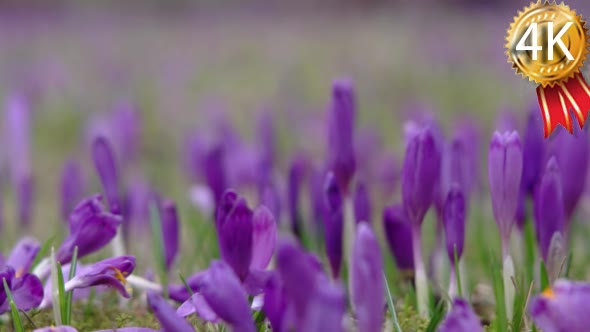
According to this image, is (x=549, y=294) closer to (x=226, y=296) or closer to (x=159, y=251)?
(x=226, y=296)

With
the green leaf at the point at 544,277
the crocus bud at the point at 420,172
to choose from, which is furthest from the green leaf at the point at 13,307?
the green leaf at the point at 544,277

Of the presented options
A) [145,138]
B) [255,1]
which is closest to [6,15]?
[255,1]

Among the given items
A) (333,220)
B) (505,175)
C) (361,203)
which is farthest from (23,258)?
(505,175)

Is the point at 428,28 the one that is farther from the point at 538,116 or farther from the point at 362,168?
the point at 538,116

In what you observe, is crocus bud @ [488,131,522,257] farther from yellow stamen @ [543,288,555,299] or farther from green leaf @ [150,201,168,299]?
green leaf @ [150,201,168,299]

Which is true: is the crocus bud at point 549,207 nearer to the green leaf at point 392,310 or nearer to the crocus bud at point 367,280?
the green leaf at point 392,310
